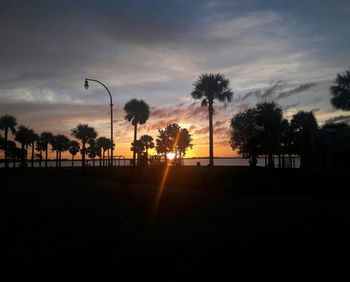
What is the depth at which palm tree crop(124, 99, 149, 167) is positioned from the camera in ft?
192

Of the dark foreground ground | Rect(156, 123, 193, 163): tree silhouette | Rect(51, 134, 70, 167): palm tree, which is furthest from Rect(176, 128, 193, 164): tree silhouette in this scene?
the dark foreground ground

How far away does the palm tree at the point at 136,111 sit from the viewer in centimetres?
5847

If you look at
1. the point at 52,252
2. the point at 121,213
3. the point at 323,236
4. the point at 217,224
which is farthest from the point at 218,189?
the point at 52,252

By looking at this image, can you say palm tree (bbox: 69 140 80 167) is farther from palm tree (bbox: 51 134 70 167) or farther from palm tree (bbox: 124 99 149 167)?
palm tree (bbox: 124 99 149 167)

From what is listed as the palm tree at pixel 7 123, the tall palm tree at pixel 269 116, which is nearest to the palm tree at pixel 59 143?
the palm tree at pixel 7 123

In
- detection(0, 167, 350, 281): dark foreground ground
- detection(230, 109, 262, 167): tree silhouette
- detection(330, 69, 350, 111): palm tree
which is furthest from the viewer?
detection(230, 109, 262, 167): tree silhouette

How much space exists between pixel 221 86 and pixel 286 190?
25122 millimetres

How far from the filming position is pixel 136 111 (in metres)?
58.4

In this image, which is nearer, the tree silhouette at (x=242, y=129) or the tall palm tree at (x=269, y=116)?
the tall palm tree at (x=269, y=116)

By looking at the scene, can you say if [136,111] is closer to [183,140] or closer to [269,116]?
[269,116]

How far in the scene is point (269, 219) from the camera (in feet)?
43.5

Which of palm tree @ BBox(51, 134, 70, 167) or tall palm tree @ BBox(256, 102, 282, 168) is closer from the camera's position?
tall palm tree @ BBox(256, 102, 282, 168)

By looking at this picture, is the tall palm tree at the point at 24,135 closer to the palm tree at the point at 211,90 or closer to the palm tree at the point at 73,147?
the palm tree at the point at 73,147

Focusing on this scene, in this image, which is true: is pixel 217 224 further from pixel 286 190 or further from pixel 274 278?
pixel 286 190
